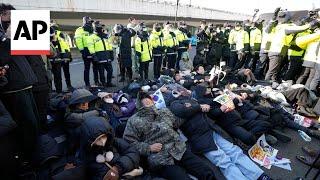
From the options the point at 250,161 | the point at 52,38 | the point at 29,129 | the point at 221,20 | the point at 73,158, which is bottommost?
the point at 250,161

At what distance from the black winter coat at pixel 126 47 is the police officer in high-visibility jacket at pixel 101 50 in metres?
0.56

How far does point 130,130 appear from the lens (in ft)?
13.1

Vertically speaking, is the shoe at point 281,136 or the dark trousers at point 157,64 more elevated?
the dark trousers at point 157,64

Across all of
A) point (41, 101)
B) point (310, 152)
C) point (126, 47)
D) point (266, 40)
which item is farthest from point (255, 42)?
point (41, 101)

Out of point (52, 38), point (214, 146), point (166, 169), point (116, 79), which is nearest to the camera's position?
point (166, 169)

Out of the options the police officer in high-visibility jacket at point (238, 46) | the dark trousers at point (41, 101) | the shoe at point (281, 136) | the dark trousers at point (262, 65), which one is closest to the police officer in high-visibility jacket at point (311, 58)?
the dark trousers at point (262, 65)

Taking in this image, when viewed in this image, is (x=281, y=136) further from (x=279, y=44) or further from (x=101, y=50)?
(x=101, y=50)

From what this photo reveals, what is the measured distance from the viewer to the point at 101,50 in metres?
9.05

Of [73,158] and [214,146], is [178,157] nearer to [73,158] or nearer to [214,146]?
[214,146]

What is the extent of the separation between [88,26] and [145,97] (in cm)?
527

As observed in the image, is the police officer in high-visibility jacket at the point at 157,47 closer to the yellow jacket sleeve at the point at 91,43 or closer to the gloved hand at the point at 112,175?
the yellow jacket sleeve at the point at 91,43

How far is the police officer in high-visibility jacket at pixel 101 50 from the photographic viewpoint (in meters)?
8.89

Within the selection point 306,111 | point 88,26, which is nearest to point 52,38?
point 88,26

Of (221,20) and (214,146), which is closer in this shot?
(214,146)
